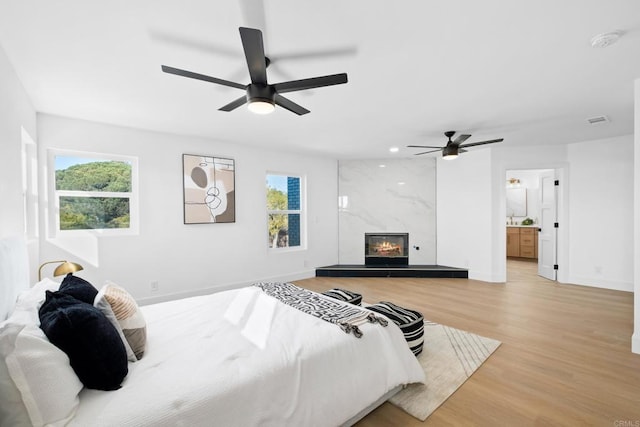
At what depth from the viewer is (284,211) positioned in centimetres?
566

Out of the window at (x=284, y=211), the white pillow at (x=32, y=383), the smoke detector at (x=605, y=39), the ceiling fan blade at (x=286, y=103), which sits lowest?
the white pillow at (x=32, y=383)

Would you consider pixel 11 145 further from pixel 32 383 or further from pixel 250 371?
pixel 250 371

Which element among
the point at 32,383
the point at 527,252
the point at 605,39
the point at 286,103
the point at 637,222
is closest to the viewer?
the point at 32,383

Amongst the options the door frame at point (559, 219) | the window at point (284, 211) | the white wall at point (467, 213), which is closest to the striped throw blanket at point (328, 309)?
the window at point (284, 211)

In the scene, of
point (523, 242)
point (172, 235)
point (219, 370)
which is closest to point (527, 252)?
point (523, 242)

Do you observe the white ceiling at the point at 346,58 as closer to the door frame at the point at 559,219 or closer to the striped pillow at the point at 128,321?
the door frame at the point at 559,219

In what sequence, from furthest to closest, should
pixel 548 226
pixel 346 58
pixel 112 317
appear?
pixel 548 226 → pixel 346 58 → pixel 112 317

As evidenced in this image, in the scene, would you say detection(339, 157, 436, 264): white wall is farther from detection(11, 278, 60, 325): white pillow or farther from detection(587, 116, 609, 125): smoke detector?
detection(11, 278, 60, 325): white pillow

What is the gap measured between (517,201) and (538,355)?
7161mm

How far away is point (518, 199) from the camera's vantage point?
27.9ft

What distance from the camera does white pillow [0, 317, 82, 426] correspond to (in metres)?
1.02

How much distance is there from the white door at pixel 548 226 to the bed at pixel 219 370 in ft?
16.3

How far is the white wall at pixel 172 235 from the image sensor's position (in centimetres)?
360

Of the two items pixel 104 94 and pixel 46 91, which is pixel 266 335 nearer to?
pixel 104 94
